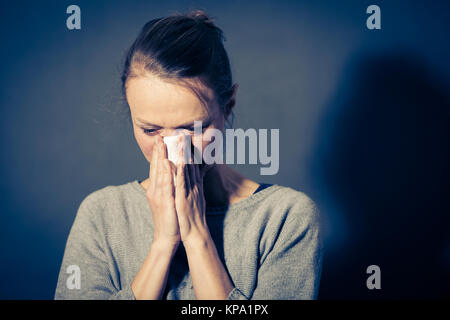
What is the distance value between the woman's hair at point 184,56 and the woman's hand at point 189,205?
0.17m

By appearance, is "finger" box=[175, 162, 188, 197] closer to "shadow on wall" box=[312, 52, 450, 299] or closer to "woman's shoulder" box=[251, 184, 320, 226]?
"woman's shoulder" box=[251, 184, 320, 226]

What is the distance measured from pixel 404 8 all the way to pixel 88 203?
3.93ft

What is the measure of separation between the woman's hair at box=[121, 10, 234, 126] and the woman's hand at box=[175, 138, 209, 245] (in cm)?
17

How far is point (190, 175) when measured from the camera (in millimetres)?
835

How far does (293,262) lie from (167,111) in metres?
0.45

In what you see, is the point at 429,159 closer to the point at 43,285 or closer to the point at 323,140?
the point at 323,140

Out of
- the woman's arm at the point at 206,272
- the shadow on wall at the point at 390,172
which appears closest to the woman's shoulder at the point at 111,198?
the woman's arm at the point at 206,272

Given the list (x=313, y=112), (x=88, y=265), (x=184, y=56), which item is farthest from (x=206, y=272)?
(x=313, y=112)

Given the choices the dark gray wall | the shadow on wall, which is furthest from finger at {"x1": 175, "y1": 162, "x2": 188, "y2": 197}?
the shadow on wall

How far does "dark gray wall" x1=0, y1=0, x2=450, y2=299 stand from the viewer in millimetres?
1201

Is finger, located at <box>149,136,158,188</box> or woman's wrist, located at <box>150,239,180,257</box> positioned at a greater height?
finger, located at <box>149,136,158,188</box>

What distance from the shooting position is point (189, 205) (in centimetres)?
80

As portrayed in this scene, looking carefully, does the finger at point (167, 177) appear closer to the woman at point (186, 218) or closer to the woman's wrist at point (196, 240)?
the woman at point (186, 218)
